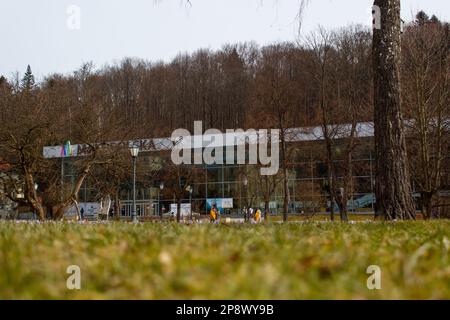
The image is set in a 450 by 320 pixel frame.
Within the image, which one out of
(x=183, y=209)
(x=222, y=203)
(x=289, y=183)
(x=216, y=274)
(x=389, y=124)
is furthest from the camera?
(x=222, y=203)

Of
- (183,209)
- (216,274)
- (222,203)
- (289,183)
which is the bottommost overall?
(183,209)

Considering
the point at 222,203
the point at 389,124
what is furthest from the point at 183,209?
the point at 389,124

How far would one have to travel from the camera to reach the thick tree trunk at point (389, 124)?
1212 centimetres

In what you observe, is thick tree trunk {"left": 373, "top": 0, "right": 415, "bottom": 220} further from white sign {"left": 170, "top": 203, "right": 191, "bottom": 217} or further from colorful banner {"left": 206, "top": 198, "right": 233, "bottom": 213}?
colorful banner {"left": 206, "top": 198, "right": 233, "bottom": 213}

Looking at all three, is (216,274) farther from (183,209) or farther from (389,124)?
(183,209)

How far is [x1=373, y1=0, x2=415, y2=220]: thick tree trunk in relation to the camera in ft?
39.8

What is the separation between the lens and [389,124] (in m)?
12.4

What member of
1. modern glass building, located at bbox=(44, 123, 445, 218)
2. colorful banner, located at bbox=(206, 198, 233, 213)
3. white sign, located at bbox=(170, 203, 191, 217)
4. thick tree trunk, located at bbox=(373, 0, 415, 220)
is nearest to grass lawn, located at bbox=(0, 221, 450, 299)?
thick tree trunk, located at bbox=(373, 0, 415, 220)

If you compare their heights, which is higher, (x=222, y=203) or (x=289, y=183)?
(x=289, y=183)

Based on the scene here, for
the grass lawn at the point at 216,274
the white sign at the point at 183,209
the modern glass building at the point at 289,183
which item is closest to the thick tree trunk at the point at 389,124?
the grass lawn at the point at 216,274

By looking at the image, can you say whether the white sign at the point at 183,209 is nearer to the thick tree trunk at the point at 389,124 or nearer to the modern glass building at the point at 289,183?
the modern glass building at the point at 289,183

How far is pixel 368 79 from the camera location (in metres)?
40.3

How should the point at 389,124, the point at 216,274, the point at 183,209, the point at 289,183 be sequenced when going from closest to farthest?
the point at 216,274, the point at 389,124, the point at 289,183, the point at 183,209
